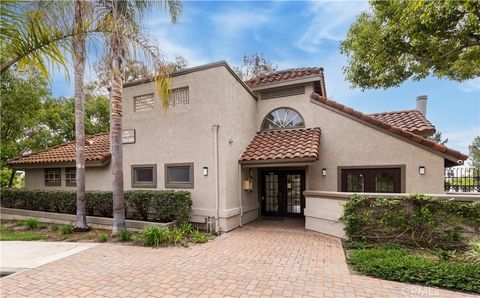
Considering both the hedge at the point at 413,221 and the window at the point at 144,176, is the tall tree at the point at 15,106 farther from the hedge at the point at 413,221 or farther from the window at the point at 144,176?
the hedge at the point at 413,221

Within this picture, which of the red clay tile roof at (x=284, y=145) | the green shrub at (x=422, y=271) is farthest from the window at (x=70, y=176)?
the green shrub at (x=422, y=271)

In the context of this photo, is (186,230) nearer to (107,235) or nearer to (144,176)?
(107,235)

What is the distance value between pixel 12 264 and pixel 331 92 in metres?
23.0

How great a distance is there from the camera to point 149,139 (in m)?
11.3

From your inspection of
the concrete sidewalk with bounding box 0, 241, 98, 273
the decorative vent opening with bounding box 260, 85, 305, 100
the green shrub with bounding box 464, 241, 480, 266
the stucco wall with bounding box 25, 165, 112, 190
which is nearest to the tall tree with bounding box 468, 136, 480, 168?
the decorative vent opening with bounding box 260, 85, 305, 100

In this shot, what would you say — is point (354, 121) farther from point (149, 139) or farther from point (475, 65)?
point (149, 139)

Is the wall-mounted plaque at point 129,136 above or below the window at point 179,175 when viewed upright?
above

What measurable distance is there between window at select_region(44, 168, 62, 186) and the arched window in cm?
1150

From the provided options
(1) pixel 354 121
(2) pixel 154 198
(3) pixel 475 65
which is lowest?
(2) pixel 154 198

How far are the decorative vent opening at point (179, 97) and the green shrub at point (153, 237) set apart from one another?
16.9ft

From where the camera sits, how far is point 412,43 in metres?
8.64

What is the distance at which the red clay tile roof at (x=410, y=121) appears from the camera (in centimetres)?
1149

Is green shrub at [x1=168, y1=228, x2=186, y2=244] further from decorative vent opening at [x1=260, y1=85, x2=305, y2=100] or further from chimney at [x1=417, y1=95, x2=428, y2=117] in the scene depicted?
chimney at [x1=417, y1=95, x2=428, y2=117]

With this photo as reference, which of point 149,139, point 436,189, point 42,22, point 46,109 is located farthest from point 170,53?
point 46,109
